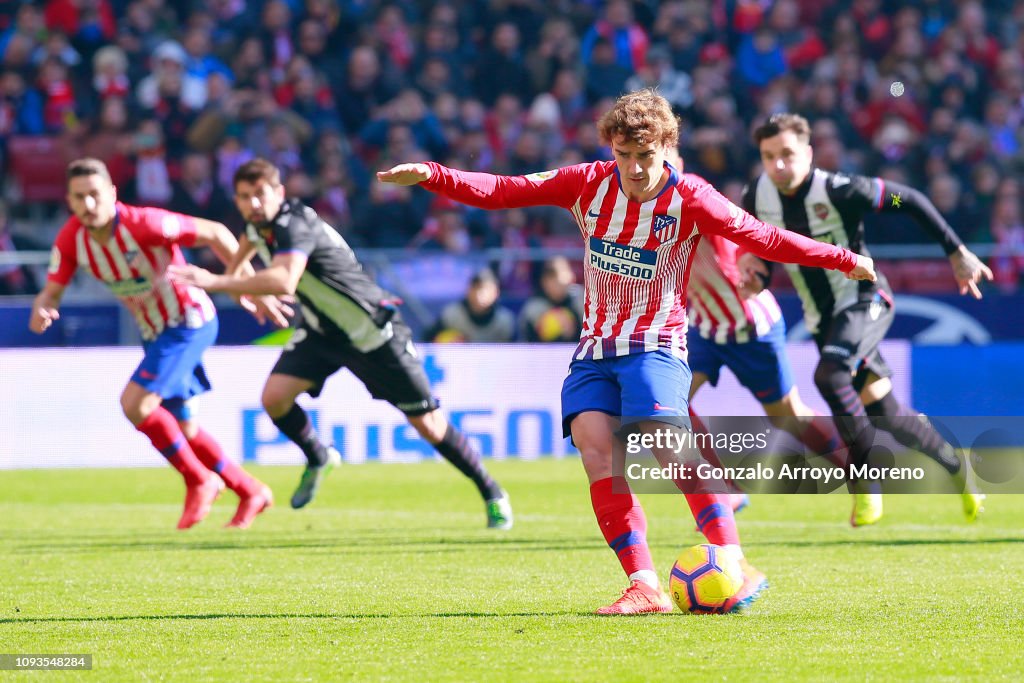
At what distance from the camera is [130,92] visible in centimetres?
1570

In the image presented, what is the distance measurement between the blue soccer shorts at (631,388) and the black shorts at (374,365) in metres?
2.74

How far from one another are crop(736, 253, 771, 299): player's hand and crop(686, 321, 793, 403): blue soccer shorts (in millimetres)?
640

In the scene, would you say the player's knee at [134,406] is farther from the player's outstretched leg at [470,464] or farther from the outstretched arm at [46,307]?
the player's outstretched leg at [470,464]

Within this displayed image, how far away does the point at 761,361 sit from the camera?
8.45 meters

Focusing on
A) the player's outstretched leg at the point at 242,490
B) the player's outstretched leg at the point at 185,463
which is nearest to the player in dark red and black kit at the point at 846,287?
the player's outstretched leg at the point at 242,490

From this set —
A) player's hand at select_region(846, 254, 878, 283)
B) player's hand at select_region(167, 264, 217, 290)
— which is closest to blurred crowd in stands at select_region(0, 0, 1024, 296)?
player's hand at select_region(167, 264, 217, 290)

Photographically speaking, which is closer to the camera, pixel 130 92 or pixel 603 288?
pixel 603 288

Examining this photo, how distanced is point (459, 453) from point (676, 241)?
3.17 m

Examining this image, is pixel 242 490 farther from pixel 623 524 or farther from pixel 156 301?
pixel 623 524

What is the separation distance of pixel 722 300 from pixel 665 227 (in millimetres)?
2998

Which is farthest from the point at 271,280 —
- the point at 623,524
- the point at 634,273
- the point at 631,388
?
the point at 623,524

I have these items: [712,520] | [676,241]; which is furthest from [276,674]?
[676,241]

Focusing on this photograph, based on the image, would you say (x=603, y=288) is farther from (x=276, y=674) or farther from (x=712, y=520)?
(x=276, y=674)

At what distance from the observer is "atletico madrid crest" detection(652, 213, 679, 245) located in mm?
5426
